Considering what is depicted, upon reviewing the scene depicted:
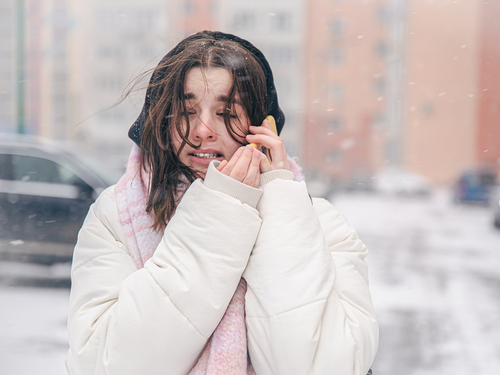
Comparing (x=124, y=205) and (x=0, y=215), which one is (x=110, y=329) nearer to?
(x=124, y=205)

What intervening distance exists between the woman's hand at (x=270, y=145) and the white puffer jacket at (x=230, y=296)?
5cm

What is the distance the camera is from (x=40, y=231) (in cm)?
301

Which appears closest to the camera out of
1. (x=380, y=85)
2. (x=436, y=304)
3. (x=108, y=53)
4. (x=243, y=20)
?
(x=436, y=304)

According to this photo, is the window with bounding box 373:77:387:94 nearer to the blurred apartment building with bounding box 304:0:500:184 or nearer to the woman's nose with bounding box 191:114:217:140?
the blurred apartment building with bounding box 304:0:500:184

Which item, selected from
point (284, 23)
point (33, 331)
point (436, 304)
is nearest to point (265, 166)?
point (33, 331)

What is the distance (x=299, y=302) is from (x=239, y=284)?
171mm

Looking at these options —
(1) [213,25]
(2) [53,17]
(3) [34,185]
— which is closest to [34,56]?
(2) [53,17]

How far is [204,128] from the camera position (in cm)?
102

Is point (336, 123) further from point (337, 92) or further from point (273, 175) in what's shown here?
point (273, 175)

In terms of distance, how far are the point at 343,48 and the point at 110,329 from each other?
104ft

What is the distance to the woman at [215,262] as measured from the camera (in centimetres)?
85

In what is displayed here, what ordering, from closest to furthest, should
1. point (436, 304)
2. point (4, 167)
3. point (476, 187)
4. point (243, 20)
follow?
point (4, 167) → point (436, 304) → point (476, 187) → point (243, 20)

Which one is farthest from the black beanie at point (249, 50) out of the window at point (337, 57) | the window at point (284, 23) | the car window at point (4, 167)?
the window at point (337, 57)

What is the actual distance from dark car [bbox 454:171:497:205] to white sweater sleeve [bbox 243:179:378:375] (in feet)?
48.3
